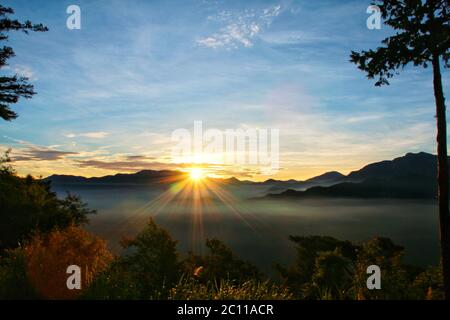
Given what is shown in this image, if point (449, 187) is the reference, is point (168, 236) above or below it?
below

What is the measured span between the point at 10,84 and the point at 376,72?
26192 mm

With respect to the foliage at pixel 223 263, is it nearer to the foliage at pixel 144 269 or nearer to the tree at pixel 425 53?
the foliage at pixel 144 269

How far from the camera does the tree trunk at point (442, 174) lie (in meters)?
16.3

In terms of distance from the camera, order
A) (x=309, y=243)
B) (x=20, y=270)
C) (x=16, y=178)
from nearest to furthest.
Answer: (x=20, y=270)
(x=16, y=178)
(x=309, y=243)

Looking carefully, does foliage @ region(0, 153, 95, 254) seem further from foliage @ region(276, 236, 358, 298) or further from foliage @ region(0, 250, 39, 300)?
foliage @ region(276, 236, 358, 298)

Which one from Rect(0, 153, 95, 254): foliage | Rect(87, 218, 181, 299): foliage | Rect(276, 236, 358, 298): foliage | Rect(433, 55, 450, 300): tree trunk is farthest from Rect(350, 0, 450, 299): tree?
Rect(276, 236, 358, 298): foliage

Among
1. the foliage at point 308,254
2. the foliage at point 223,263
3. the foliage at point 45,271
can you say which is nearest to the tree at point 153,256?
the foliage at point 45,271

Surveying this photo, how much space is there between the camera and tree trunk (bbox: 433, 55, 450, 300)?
1633 centimetres

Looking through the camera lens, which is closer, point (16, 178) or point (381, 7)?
point (381, 7)

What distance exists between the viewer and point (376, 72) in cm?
1883

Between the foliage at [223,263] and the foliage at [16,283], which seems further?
the foliage at [223,263]

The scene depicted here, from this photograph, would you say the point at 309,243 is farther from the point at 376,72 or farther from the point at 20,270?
the point at 20,270

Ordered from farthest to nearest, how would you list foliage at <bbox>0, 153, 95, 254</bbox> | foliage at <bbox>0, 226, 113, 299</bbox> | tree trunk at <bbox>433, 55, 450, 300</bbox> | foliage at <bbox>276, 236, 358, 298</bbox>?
foliage at <bbox>276, 236, 358, 298</bbox> → foliage at <bbox>0, 153, 95, 254</bbox> → tree trunk at <bbox>433, 55, 450, 300</bbox> → foliage at <bbox>0, 226, 113, 299</bbox>
